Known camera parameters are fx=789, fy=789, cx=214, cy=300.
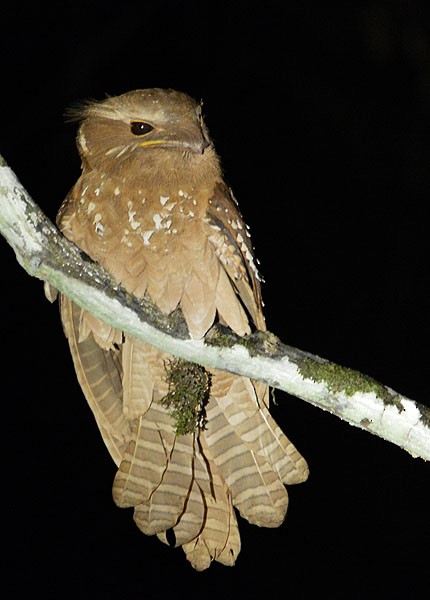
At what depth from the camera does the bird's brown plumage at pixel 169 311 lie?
2.62 metres

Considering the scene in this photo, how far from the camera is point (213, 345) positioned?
2324mm

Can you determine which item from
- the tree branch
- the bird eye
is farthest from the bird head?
the tree branch

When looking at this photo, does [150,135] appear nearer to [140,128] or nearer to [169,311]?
[140,128]

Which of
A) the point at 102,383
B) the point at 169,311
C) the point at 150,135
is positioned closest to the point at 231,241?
the point at 169,311

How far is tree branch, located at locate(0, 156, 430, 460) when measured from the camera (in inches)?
85.8

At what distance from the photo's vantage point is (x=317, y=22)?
5.85m

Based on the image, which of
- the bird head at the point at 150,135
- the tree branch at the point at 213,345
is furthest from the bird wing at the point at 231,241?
the tree branch at the point at 213,345

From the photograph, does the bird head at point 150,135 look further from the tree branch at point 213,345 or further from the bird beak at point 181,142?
the tree branch at point 213,345

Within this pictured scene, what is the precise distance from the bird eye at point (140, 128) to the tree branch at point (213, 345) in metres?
0.67

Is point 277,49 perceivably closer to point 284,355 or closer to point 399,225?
point 399,225

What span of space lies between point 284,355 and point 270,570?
3.86m

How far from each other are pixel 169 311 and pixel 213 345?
318 millimetres

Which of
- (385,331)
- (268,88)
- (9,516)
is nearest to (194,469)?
(9,516)

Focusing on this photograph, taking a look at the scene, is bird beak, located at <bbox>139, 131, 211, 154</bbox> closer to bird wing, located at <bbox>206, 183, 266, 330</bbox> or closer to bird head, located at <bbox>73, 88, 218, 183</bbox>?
bird head, located at <bbox>73, 88, 218, 183</bbox>
